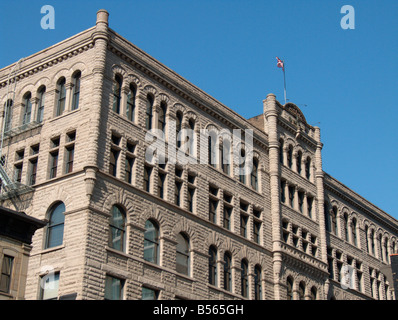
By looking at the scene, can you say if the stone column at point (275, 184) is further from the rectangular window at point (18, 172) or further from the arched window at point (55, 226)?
the rectangular window at point (18, 172)

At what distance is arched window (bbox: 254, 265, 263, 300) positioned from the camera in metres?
46.8

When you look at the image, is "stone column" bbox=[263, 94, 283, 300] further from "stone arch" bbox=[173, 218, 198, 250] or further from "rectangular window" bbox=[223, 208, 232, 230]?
"stone arch" bbox=[173, 218, 198, 250]

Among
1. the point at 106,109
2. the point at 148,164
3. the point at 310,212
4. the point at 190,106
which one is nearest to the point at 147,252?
the point at 148,164

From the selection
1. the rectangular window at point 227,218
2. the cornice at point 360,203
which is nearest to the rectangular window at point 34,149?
the rectangular window at point 227,218

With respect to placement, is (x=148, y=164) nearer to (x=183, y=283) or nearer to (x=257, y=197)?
(x=183, y=283)

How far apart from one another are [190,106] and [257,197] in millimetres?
8223

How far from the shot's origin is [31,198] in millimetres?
39906

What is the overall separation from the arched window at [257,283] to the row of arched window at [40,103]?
1609 cm

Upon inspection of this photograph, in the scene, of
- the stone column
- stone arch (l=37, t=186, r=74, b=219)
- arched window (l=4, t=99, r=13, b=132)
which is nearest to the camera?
stone arch (l=37, t=186, r=74, b=219)

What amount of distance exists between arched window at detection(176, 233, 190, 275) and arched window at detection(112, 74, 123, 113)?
324 inches

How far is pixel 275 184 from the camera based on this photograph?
2028 inches

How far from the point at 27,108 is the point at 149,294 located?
14011 mm

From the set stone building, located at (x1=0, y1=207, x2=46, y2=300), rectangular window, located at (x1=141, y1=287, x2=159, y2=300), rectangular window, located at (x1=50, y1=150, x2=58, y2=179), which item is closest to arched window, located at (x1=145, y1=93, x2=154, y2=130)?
rectangular window, located at (x1=50, y1=150, x2=58, y2=179)

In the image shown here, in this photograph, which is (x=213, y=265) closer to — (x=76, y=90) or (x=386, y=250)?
(x=76, y=90)
